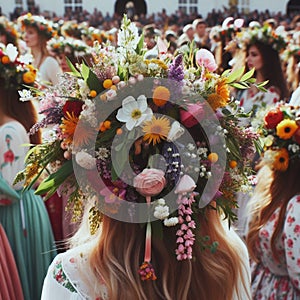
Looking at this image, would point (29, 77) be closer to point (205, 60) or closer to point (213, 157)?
point (205, 60)

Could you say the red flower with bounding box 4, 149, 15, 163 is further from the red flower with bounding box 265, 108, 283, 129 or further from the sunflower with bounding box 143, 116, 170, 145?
the sunflower with bounding box 143, 116, 170, 145

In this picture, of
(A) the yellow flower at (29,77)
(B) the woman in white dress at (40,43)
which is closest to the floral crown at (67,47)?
(B) the woman in white dress at (40,43)

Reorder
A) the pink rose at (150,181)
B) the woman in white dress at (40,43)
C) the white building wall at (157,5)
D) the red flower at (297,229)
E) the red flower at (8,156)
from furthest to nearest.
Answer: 1. the white building wall at (157,5)
2. the woman in white dress at (40,43)
3. the red flower at (8,156)
4. the red flower at (297,229)
5. the pink rose at (150,181)

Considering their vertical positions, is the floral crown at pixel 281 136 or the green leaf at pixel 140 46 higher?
the green leaf at pixel 140 46

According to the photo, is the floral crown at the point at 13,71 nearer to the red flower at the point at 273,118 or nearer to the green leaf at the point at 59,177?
the red flower at the point at 273,118

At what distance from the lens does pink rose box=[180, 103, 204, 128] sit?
1.58 metres

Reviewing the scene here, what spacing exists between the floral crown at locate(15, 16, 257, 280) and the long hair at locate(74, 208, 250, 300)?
0.03m

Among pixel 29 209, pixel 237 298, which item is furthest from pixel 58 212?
pixel 237 298

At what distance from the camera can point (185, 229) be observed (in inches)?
61.2

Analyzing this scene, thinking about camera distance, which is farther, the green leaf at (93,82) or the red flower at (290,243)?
the red flower at (290,243)

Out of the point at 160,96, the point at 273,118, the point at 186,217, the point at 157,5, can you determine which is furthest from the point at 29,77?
the point at 157,5

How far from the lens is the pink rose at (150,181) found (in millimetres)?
1516

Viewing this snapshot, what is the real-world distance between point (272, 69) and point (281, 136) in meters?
2.74

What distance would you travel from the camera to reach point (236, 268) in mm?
1659
